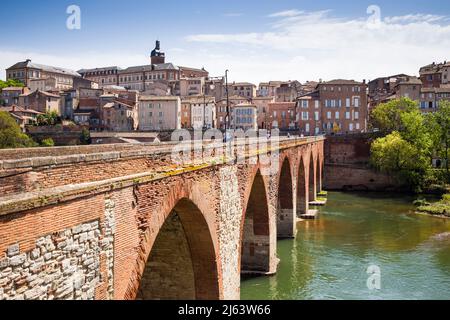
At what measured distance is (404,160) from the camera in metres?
56.2

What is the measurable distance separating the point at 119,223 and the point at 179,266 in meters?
7.14

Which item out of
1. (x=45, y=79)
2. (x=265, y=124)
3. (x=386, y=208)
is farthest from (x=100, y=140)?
(x=45, y=79)

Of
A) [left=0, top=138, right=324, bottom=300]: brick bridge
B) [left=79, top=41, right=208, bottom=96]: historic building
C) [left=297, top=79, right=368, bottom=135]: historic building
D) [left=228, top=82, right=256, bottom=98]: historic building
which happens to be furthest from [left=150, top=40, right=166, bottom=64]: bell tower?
[left=0, top=138, right=324, bottom=300]: brick bridge

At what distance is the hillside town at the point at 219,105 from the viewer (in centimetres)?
8256

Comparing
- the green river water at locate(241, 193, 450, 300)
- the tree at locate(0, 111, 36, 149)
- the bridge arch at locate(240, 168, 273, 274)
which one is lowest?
the green river water at locate(241, 193, 450, 300)

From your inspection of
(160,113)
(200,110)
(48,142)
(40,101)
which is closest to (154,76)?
(40,101)

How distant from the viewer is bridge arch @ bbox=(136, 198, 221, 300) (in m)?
15.2

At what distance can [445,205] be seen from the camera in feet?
148

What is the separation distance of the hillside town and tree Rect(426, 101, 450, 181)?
77.8 feet

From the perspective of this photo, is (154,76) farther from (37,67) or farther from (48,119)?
(48,119)

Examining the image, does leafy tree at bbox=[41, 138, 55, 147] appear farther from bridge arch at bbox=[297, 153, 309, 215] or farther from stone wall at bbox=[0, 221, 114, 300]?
stone wall at bbox=[0, 221, 114, 300]

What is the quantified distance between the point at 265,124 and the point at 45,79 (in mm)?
58439

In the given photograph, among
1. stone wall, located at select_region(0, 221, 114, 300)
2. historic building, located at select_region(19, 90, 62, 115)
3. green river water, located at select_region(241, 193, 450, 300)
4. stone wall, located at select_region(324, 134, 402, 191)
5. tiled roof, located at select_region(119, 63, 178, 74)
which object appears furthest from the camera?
tiled roof, located at select_region(119, 63, 178, 74)
